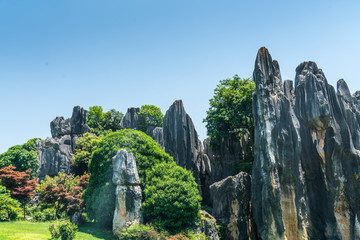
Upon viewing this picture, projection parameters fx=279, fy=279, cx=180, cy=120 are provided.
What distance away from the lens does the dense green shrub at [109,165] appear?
17000 mm

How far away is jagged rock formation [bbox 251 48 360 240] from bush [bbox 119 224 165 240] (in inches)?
267

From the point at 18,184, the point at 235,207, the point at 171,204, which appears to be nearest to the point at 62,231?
the point at 171,204

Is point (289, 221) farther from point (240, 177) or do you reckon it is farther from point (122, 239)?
point (122, 239)

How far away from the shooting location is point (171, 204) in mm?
15852

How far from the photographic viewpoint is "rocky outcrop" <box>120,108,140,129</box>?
3781cm

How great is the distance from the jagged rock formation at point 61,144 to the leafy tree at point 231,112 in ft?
50.8

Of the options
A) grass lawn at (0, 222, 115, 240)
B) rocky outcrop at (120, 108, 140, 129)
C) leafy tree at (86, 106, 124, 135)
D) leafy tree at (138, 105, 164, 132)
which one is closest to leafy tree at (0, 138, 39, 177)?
grass lawn at (0, 222, 115, 240)

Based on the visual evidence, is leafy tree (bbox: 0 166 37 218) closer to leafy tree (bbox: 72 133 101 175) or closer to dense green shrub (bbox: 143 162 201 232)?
leafy tree (bbox: 72 133 101 175)

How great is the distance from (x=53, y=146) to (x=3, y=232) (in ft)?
57.5

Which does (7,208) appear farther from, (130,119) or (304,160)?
(130,119)

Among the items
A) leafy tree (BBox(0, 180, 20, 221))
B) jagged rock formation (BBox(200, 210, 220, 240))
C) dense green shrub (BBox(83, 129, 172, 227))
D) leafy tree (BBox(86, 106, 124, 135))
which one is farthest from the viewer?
leafy tree (BBox(86, 106, 124, 135))

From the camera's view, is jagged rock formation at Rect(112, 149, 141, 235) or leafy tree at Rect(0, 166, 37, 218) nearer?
jagged rock formation at Rect(112, 149, 141, 235)

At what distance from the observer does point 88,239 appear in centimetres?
1438

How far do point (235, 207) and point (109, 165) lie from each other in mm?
8663
